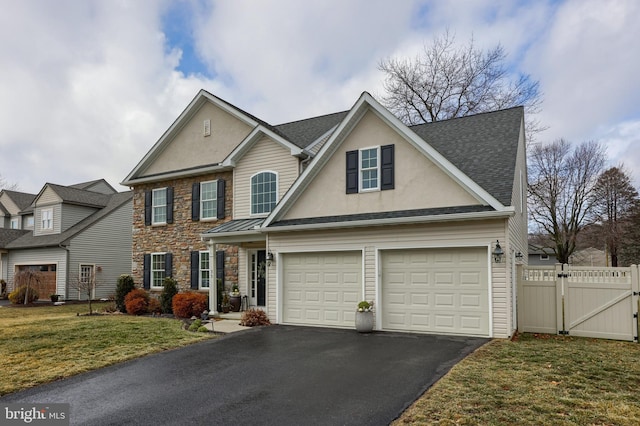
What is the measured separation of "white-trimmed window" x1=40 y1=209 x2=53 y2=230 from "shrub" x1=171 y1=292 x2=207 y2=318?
14.9m

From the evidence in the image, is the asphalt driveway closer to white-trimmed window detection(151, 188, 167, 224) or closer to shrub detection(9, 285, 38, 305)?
white-trimmed window detection(151, 188, 167, 224)

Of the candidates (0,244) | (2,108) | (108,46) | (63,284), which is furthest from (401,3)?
(0,244)

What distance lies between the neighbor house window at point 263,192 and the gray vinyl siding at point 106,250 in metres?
13.3

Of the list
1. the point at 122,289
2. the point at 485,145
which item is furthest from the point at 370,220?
the point at 122,289

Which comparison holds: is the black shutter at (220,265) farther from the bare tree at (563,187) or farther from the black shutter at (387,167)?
the bare tree at (563,187)

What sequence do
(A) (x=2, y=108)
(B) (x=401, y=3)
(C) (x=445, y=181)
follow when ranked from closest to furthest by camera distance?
(C) (x=445, y=181)
(B) (x=401, y=3)
(A) (x=2, y=108)

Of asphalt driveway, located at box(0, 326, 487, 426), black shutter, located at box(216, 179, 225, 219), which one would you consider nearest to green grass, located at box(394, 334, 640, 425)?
asphalt driveway, located at box(0, 326, 487, 426)

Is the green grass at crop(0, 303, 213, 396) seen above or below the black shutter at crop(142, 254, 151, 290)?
below

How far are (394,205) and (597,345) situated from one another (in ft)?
18.5

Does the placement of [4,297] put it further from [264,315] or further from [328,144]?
[328,144]

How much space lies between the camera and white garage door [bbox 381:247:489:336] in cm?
1017

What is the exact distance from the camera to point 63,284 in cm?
2302

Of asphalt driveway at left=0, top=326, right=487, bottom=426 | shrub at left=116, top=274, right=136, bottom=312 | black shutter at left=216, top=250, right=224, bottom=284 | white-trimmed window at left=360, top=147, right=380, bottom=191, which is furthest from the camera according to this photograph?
shrub at left=116, top=274, right=136, bottom=312

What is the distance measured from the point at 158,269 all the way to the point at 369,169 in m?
11.1
